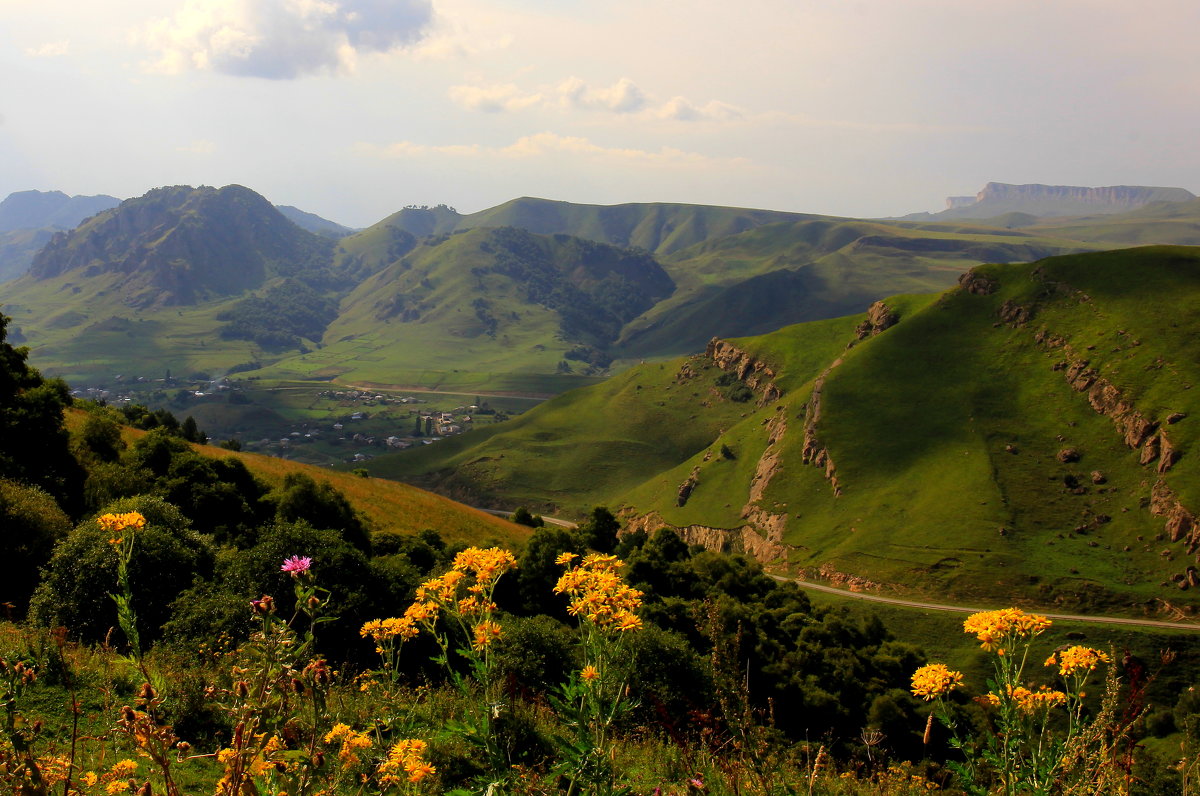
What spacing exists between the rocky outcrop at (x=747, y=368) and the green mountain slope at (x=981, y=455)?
112cm

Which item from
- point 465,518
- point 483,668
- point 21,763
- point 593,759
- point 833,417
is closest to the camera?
point 21,763

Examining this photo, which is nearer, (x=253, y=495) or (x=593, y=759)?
(x=593, y=759)

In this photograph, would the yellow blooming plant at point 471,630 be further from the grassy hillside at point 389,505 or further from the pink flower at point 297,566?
the grassy hillside at point 389,505

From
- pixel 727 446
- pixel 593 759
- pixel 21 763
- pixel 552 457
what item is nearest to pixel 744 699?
pixel 593 759

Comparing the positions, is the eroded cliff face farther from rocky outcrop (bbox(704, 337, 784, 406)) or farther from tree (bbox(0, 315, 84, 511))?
tree (bbox(0, 315, 84, 511))

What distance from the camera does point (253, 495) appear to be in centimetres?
4028

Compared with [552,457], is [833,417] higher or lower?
higher

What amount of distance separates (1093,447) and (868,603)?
150 feet

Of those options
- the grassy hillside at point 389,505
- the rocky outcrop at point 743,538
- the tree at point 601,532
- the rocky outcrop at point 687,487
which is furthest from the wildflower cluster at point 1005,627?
the rocky outcrop at point 687,487

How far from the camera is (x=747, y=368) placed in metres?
178

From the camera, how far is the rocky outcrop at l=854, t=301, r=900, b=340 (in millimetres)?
153625

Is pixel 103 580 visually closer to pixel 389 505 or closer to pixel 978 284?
pixel 389 505

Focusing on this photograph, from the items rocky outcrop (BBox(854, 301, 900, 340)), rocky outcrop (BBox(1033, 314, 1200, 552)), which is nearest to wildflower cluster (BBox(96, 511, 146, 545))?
rocky outcrop (BBox(1033, 314, 1200, 552))

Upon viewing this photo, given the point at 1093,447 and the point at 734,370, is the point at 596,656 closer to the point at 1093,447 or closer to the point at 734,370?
the point at 1093,447
